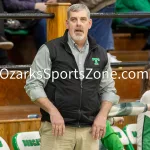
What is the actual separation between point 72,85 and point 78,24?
15.9 inches

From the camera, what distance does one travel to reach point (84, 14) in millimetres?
4555

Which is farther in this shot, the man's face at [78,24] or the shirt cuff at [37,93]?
Answer: the man's face at [78,24]

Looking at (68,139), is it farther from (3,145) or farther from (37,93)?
(3,145)

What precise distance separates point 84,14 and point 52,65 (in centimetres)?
40

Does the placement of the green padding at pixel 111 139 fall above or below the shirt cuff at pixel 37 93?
below

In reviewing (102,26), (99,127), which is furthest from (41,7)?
(99,127)

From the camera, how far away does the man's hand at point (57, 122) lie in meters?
4.38

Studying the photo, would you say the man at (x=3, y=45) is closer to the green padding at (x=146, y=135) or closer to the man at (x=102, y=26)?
the man at (x=102, y=26)

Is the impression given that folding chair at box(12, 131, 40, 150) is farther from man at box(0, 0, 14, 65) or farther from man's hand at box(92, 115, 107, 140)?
man at box(0, 0, 14, 65)

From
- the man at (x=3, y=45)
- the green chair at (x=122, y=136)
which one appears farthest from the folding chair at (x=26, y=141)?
the man at (x=3, y=45)

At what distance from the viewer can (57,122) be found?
4.38m

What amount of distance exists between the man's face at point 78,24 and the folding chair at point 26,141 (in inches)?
39.1

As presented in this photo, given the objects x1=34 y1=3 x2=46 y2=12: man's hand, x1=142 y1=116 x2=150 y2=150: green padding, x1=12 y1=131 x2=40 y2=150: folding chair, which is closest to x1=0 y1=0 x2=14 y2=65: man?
x1=34 y1=3 x2=46 y2=12: man's hand

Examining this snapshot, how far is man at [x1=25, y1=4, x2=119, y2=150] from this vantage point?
450 centimetres
